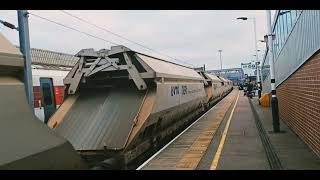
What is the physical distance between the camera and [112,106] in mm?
11453

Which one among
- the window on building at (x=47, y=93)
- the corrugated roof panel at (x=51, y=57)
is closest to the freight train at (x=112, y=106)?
the window on building at (x=47, y=93)

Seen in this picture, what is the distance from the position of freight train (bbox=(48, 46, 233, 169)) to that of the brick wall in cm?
400

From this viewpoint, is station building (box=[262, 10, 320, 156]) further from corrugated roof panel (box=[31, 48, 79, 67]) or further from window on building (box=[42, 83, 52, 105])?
corrugated roof panel (box=[31, 48, 79, 67])

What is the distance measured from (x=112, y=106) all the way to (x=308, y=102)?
560cm

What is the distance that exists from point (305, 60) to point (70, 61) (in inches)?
1183

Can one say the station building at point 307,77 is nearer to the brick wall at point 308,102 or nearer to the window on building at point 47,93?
the brick wall at point 308,102

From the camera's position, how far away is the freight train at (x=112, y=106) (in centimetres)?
1040

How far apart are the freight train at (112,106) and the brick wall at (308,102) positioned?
4000 mm

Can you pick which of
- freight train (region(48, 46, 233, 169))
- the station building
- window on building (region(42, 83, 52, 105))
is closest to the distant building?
window on building (region(42, 83, 52, 105))

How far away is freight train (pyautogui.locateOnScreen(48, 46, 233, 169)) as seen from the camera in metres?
10.4

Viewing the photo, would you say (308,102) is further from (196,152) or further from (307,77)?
(196,152)

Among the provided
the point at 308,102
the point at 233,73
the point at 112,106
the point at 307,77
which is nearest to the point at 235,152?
the point at 308,102
